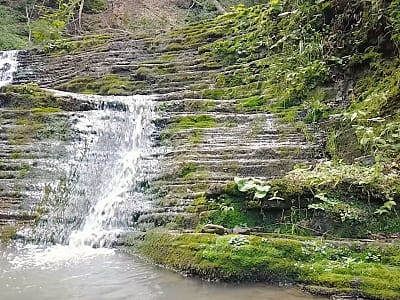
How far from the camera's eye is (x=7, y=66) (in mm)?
13523

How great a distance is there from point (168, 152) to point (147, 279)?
339 cm

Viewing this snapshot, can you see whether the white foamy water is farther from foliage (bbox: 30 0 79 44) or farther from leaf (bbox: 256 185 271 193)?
foliage (bbox: 30 0 79 44)

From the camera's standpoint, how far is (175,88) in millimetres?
10695

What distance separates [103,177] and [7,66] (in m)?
7.34

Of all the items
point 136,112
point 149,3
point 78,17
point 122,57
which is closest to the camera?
point 136,112

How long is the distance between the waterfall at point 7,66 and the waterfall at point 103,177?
183 inches

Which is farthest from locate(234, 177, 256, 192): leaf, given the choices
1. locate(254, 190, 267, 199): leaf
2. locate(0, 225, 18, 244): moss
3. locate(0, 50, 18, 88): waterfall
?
locate(0, 50, 18, 88): waterfall

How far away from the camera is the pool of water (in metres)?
4.21

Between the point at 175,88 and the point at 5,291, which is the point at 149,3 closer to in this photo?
the point at 175,88

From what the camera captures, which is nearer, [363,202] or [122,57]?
[363,202]

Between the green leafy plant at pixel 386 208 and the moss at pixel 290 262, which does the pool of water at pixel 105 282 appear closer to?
the moss at pixel 290 262

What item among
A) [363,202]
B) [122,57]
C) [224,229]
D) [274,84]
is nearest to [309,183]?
[363,202]

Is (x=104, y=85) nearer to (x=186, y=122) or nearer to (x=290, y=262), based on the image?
(x=186, y=122)

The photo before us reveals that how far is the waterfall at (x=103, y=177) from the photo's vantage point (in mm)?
6781
